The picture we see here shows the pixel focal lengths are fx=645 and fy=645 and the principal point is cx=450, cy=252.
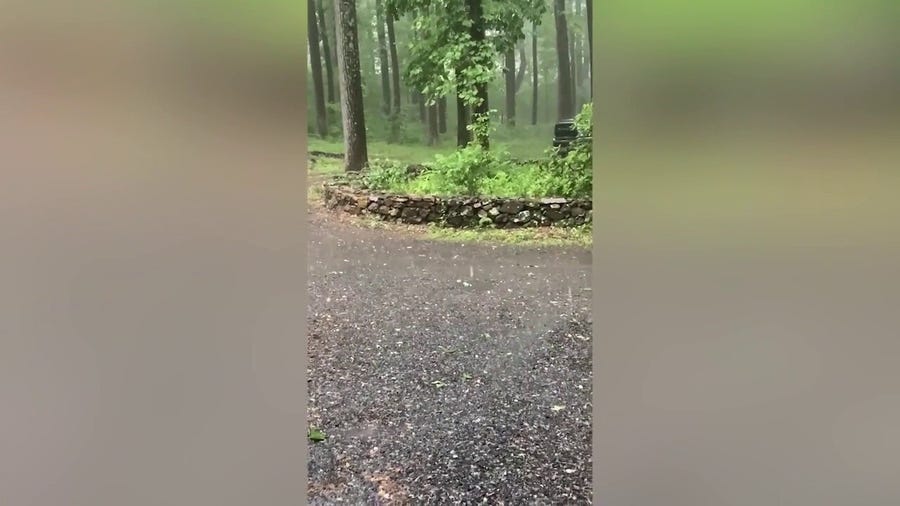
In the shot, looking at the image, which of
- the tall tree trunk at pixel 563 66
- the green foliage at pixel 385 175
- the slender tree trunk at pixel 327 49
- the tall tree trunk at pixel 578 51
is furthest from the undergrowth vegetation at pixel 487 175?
the slender tree trunk at pixel 327 49

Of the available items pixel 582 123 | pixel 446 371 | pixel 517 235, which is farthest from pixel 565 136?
pixel 446 371

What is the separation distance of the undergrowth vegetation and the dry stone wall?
59 millimetres

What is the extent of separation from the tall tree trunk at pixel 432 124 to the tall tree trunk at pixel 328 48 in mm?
579

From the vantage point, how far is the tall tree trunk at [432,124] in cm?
379

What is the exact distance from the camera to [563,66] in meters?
3.41

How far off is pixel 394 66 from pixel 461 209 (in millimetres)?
973

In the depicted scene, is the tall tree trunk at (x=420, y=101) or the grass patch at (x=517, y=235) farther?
the tall tree trunk at (x=420, y=101)

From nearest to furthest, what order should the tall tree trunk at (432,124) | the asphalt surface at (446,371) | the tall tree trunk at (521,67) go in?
the asphalt surface at (446,371) < the tall tree trunk at (521,67) < the tall tree trunk at (432,124)

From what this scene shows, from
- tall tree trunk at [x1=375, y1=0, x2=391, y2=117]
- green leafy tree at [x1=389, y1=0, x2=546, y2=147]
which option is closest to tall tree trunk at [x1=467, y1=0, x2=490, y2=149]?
green leafy tree at [x1=389, y1=0, x2=546, y2=147]

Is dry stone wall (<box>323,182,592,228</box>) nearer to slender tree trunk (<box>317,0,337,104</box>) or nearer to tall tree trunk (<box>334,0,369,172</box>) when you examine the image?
tall tree trunk (<box>334,0,369,172</box>)

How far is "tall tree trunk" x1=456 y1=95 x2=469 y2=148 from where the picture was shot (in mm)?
3723

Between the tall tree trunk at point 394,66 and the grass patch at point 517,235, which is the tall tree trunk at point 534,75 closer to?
the grass patch at point 517,235

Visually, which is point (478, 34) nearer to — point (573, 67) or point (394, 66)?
point (394, 66)
